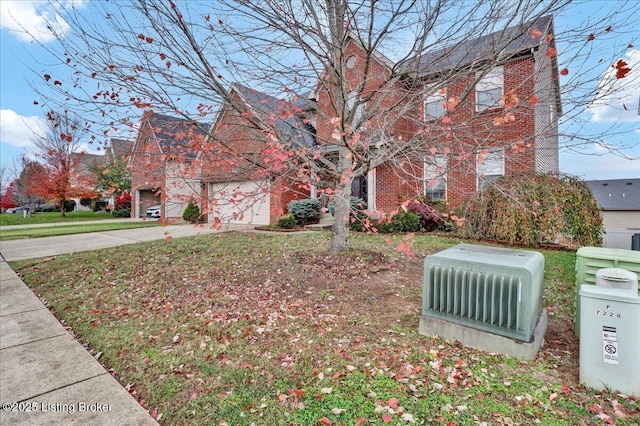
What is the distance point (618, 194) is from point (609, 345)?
44308mm

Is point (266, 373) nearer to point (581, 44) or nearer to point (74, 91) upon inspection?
point (74, 91)

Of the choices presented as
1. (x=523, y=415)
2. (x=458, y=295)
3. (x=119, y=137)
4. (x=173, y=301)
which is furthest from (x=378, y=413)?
(x=119, y=137)

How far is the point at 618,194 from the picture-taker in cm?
3434

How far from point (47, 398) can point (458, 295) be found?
11.6ft

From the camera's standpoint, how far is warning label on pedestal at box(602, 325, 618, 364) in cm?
218

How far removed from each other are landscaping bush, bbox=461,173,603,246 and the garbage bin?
19.0 ft

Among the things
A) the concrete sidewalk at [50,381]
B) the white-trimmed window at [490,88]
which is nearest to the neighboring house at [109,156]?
the concrete sidewalk at [50,381]

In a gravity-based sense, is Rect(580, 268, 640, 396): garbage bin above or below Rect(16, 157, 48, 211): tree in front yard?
below

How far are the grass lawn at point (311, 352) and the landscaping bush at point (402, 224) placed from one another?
A: 4.38m

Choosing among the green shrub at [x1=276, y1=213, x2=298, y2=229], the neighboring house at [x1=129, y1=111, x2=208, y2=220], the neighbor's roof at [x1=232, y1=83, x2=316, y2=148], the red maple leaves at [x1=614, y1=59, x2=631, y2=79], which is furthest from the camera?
the green shrub at [x1=276, y1=213, x2=298, y2=229]

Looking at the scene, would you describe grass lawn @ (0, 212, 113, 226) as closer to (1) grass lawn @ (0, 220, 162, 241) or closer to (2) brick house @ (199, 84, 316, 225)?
(1) grass lawn @ (0, 220, 162, 241)

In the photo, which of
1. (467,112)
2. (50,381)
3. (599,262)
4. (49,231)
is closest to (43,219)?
(49,231)

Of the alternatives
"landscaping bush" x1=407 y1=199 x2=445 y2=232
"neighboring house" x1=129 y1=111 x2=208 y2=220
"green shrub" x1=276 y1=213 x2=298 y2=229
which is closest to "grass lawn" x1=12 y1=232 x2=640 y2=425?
"neighboring house" x1=129 y1=111 x2=208 y2=220

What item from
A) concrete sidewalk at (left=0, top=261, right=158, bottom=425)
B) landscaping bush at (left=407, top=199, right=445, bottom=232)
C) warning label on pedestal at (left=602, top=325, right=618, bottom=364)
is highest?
landscaping bush at (left=407, top=199, right=445, bottom=232)
